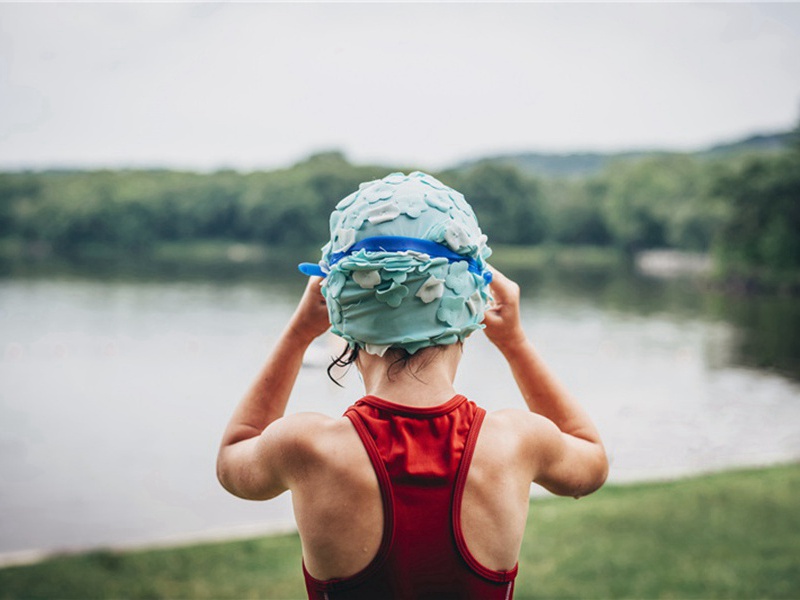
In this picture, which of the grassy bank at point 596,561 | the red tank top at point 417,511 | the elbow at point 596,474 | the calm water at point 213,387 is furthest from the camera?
the calm water at point 213,387

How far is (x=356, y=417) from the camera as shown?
47.4 inches

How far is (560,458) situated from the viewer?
1337mm

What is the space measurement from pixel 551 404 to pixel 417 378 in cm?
36

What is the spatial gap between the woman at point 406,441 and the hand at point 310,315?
0.10 meters

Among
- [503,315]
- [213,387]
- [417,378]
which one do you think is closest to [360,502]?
Answer: [417,378]

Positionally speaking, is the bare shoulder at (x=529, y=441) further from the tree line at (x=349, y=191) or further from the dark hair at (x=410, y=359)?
the tree line at (x=349, y=191)

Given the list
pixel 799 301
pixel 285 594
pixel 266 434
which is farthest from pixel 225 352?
pixel 799 301

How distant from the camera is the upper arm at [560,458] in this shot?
128 cm

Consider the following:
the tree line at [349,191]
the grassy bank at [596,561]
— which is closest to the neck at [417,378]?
the grassy bank at [596,561]

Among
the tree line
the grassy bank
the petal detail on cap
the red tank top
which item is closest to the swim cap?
the petal detail on cap

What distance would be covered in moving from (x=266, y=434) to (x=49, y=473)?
897cm

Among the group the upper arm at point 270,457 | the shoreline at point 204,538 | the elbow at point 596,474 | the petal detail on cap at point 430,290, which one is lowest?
the shoreline at point 204,538

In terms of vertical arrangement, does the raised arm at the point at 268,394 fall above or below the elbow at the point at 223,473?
above

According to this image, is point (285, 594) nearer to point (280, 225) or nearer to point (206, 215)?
point (280, 225)
